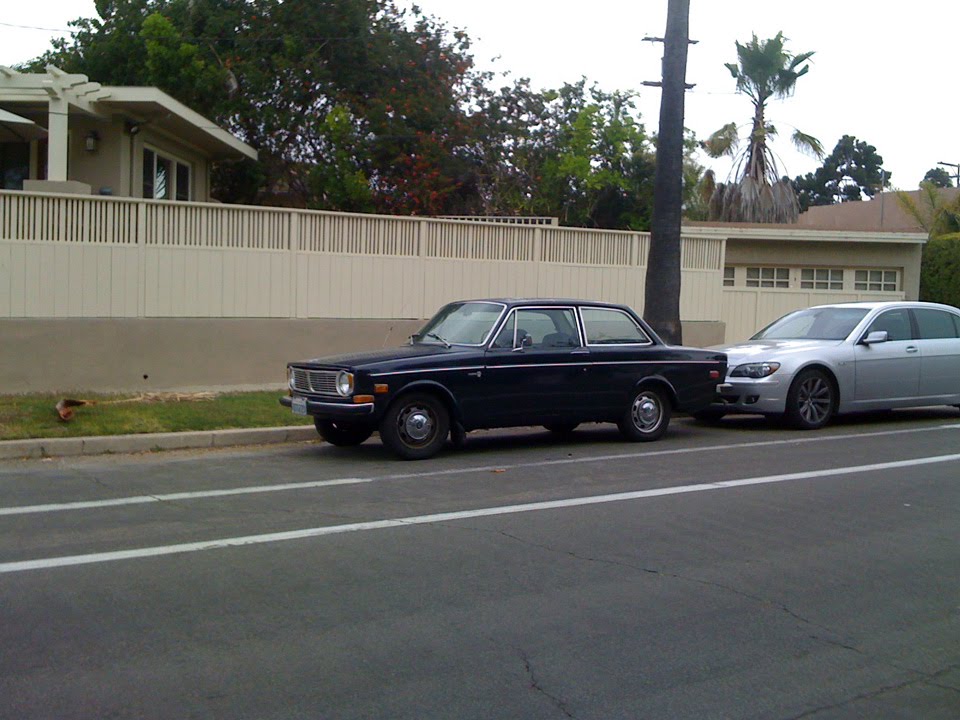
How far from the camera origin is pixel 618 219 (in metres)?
29.8

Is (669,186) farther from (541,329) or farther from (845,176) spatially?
(845,176)

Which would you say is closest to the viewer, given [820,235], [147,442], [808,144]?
[147,442]

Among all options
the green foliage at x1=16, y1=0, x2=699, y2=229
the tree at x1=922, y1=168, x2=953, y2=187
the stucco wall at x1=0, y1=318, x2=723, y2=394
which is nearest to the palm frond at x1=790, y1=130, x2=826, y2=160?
the green foliage at x1=16, y1=0, x2=699, y2=229

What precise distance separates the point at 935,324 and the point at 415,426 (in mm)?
7562

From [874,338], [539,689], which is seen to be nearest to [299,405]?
[539,689]

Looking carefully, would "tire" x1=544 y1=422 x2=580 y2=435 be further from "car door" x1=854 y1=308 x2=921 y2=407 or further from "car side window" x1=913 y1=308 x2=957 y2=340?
"car side window" x1=913 y1=308 x2=957 y2=340

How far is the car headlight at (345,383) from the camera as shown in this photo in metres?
10.3

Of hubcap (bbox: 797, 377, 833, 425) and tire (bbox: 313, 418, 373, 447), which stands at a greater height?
hubcap (bbox: 797, 377, 833, 425)

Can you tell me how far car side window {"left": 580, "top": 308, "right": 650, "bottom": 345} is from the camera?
38.9 ft

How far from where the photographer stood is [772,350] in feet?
43.3

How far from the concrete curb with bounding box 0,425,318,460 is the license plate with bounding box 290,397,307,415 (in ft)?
4.16

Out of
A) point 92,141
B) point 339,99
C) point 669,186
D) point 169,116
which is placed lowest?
point 669,186

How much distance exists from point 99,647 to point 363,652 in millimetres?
1251

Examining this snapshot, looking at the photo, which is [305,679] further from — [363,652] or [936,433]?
[936,433]
